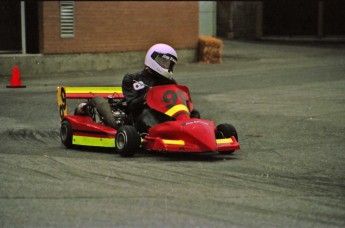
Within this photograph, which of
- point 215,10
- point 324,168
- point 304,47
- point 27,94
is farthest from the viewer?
point 215,10

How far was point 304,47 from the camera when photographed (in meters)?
30.3

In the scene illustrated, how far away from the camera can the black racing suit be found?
10.4m

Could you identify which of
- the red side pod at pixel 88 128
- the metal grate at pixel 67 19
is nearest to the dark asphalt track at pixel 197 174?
the red side pod at pixel 88 128

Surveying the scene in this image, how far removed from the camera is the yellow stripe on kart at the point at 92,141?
10430mm

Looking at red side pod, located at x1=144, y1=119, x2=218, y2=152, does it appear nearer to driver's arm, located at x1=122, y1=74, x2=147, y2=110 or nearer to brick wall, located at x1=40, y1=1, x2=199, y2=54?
driver's arm, located at x1=122, y1=74, x2=147, y2=110

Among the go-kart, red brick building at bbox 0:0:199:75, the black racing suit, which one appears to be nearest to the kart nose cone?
the go-kart

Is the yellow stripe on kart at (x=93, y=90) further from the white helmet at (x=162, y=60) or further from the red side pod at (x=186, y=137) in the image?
the red side pod at (x=186, y=137)

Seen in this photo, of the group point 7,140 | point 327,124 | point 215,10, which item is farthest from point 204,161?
point 215,10

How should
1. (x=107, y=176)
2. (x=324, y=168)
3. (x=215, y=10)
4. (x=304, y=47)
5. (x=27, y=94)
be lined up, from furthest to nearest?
(x=215, y=10), (x=304, y=47), (x=27, y=94), (x=324, y=168), (x=107, y=176)

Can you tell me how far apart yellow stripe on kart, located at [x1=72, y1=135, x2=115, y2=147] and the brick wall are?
459 inches

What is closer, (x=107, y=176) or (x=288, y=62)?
(x=107, y=176)

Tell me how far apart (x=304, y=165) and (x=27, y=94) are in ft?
28.9

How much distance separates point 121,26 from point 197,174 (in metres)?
15.5

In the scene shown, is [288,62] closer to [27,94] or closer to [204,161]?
[27,94]
